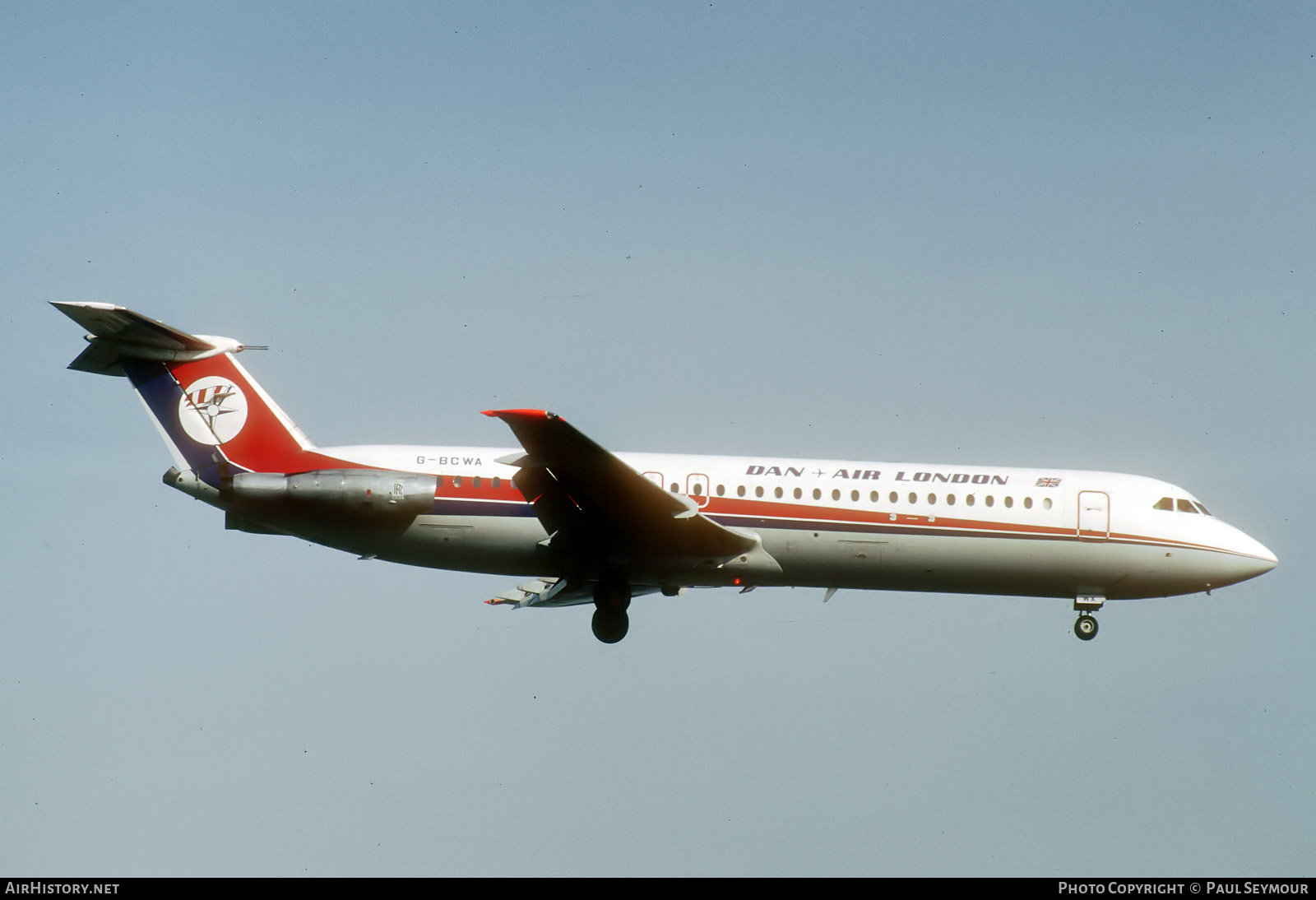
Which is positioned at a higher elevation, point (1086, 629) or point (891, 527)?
point (891, 527)

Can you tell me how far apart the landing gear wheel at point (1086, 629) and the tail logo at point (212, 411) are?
1795 cm

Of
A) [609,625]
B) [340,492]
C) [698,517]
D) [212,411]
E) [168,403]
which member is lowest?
[609,625]

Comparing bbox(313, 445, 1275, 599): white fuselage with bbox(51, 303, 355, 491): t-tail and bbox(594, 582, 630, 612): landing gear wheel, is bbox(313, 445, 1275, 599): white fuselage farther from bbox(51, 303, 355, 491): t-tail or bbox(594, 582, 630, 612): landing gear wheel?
bbox(51, 303, 355, 491): t-tail

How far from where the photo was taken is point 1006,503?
2895cm

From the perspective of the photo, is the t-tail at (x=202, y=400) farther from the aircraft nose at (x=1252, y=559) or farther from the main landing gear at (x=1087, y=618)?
the aircraft nose at (x=1252, y=559)

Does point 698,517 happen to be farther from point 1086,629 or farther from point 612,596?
point 1086,629

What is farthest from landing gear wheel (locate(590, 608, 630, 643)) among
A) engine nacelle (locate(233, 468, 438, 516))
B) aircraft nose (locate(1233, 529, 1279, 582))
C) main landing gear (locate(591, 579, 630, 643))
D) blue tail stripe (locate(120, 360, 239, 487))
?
aircraft nose (locate(1233, 529, 1279, 582))

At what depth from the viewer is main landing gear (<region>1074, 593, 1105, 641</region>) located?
1161 inches

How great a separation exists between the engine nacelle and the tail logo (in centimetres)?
193

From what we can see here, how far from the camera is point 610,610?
97.3ft

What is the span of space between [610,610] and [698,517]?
355 centimetres

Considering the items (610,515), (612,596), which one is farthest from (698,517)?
(612,596)
